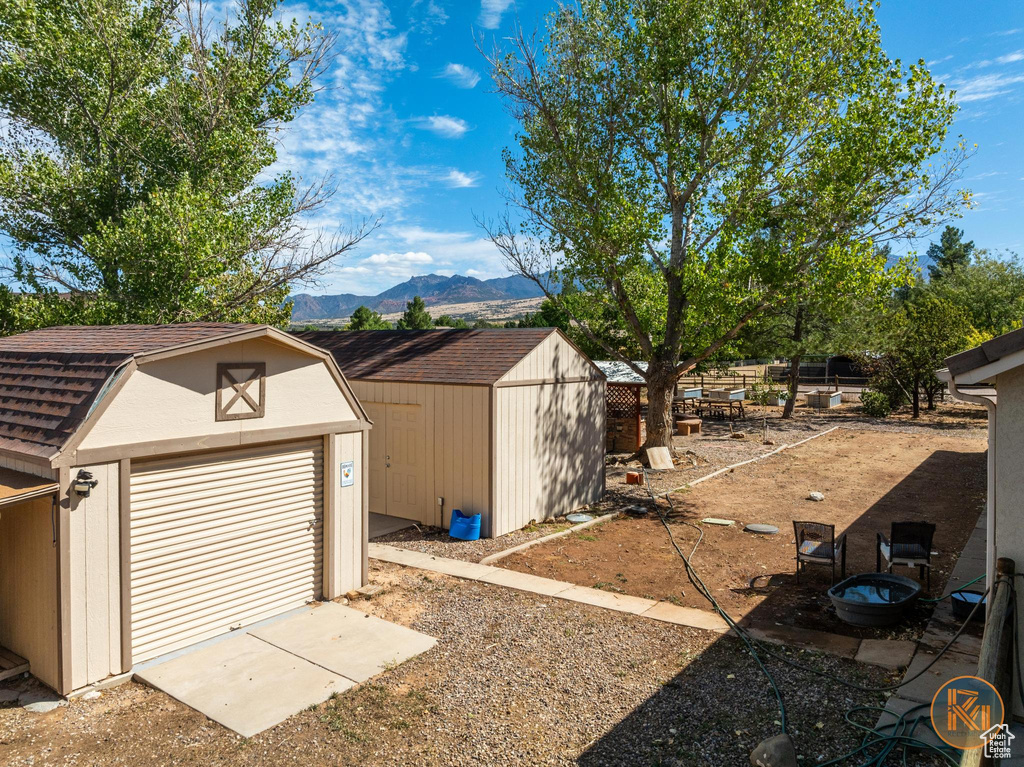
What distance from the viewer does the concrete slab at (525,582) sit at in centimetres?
882

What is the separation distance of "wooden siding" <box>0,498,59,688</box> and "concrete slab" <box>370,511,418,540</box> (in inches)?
219

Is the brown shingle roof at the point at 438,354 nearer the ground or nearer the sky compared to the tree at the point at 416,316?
nearer the ground

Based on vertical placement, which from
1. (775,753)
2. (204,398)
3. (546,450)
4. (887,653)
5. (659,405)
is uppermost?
(204,398)

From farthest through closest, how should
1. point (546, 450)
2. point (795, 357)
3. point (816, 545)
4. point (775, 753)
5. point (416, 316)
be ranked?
point (416, 316)
point (795, 357)
point (546, 450)
point (816, 545)
point (775, 753)

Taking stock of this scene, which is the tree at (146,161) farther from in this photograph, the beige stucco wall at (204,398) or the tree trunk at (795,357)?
the tree trunk at (795,357)

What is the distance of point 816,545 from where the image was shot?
9016mm

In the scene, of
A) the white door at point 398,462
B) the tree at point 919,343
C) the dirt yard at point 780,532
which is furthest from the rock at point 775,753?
the tree at point 919,343

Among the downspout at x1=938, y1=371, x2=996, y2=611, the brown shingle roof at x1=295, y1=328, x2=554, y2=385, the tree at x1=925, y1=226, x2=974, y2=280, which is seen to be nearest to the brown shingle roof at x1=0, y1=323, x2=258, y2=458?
the brown shingle roof at x1=295, y1=328, x2=554, y2=385

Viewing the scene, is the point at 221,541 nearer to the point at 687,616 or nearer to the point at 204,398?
the point at 204,398

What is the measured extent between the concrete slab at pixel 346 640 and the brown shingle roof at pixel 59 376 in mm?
3140

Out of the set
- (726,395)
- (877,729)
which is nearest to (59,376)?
(877,729)

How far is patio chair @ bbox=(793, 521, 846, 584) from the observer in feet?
28.4

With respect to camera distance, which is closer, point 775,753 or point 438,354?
point 775,753

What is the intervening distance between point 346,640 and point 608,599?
3.45 metres
